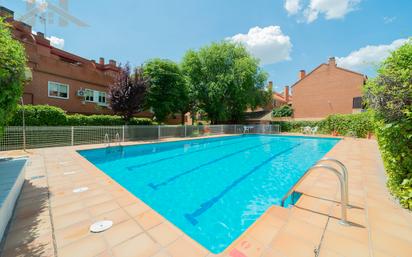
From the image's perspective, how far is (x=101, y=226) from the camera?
238cm

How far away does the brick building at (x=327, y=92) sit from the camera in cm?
2331

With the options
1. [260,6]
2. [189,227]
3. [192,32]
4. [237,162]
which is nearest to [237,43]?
[192,32]

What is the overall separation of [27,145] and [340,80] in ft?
108

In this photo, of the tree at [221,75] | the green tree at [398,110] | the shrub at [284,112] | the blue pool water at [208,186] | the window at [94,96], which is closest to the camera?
the green tree at [398,110]

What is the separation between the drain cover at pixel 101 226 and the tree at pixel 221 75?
19660 mm

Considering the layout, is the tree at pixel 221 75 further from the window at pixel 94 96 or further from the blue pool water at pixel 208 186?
the blue pool water at pixel 208 186

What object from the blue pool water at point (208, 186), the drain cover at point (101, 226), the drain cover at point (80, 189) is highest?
the drain cover at point (80, 189)

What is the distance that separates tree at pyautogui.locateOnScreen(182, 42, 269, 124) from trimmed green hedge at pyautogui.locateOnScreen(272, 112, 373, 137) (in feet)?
23.9

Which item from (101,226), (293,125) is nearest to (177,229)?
(101,226)

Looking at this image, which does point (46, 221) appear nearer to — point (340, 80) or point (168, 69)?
point (168, 69)

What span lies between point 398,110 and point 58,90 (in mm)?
19189

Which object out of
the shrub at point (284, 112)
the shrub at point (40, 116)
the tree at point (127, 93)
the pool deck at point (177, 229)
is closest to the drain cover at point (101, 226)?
the pool deck at point (177, 229)

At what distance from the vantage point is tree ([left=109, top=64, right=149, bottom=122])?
41.5 ft

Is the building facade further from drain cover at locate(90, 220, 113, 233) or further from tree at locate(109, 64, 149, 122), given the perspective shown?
drain cover at locate(90, 220, 113, 233)
